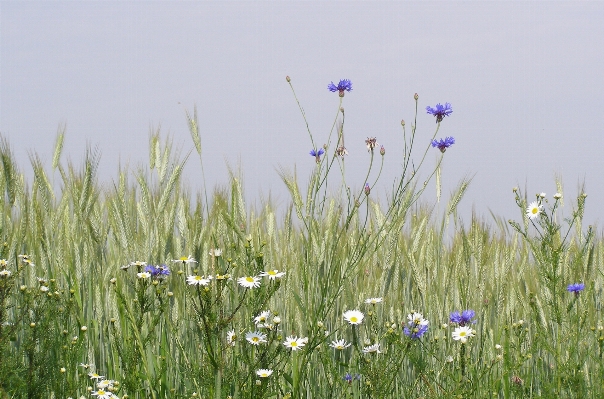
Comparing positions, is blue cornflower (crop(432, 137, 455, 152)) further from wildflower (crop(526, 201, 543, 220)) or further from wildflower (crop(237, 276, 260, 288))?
wildflower (crop(237, 276, 260, 288))

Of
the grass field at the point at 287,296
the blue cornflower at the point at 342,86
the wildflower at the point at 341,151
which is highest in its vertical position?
the blue cornflower at the point at 342,86

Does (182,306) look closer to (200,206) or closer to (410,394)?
(200,206)

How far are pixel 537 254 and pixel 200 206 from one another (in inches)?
62.1

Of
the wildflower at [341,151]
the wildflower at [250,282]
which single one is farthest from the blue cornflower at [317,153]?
the wildflower at [250,282]

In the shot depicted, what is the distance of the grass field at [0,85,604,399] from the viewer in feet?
7.63

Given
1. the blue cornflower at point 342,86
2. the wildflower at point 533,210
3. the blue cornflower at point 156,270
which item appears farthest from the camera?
the blue cornflower at point 342,86

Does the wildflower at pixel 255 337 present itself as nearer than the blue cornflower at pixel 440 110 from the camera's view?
Yes

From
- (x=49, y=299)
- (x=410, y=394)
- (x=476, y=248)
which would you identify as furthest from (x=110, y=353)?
(x=476, y=248)

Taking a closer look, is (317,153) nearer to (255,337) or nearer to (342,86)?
(342,86)

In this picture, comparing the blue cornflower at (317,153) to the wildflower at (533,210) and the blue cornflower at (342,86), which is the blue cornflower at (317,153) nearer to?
the blue cornflower at (342,86)

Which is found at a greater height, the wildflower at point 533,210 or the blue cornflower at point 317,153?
the blue cornflower at point 317,153

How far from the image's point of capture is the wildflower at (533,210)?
96.6 inches

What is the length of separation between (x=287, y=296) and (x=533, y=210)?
108 centimetres

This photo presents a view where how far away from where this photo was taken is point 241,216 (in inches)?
114
